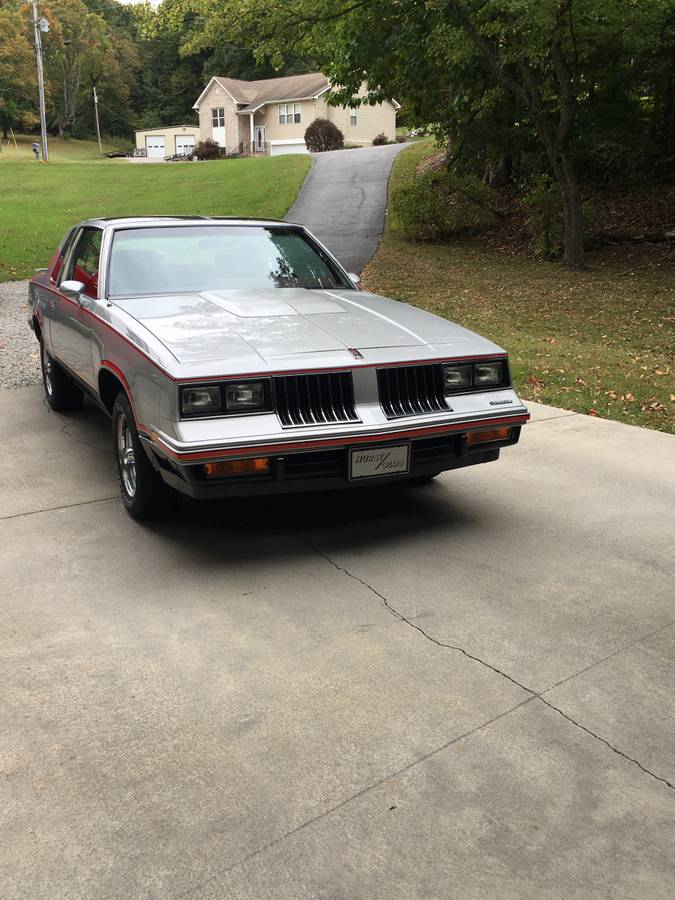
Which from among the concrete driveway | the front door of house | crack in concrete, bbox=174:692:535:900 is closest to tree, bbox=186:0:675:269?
the concrete driveway

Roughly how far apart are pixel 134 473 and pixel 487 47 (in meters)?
14.6

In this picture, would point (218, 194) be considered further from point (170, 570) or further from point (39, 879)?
point (39, 879)

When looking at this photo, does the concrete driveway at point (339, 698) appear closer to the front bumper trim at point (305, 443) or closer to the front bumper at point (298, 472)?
the front bumper at point (298, 472)

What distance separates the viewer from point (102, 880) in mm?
2285

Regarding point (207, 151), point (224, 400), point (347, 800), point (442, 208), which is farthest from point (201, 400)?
point (207, 151)

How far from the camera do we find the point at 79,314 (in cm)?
569

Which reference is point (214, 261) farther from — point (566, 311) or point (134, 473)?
point (566, 311)

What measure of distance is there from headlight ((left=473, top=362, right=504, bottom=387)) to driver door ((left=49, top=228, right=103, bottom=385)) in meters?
2.38

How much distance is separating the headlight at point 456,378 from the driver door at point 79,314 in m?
2.25

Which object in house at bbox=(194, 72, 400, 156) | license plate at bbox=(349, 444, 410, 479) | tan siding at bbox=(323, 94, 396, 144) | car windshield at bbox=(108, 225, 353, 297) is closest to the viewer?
license plate at bbox=(349, 444, 410, 479)

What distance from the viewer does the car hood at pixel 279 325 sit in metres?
4.32

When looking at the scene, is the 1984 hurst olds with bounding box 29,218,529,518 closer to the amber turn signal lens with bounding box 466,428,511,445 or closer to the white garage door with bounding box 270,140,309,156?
the amber turn signal lens with bounding box 466,428,511,445

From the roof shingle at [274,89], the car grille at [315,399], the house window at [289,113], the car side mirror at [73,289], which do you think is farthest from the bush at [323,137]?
the car grille at [315,399]

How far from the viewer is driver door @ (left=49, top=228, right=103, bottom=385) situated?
18.1 ft
